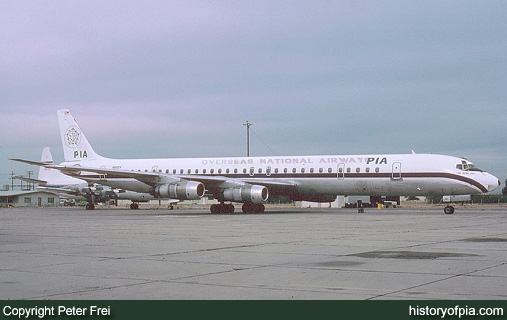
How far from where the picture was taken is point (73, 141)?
51.0 metres

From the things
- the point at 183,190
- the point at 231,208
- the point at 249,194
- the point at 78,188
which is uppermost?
the point at 78,188

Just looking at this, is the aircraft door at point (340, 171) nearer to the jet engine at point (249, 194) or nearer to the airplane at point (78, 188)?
the jet engine at point (249, 194)

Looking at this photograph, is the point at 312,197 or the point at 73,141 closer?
the point at 312,197

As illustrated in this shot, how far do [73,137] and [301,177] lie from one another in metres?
22.0

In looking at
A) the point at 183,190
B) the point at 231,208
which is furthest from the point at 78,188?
the point at 183,190

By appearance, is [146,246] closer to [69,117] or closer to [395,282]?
[395,282]

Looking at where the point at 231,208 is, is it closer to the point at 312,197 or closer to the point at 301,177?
the point at 312,197

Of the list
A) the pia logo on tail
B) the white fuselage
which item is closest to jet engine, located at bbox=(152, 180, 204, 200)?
the white fuselage

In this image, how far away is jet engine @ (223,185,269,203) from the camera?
3738cm

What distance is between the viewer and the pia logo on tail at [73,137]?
1999 inches

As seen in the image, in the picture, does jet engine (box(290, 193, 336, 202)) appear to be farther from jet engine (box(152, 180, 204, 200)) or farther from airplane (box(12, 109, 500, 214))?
jet engine (box(152, 180, 204, 200))

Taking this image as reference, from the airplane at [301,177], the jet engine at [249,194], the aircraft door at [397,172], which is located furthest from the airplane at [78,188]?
the aircraft door at [397,172]

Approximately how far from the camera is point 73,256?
1323 centimetres
